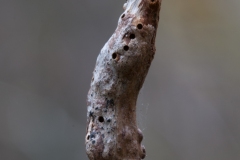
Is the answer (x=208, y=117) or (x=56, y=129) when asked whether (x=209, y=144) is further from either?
(x=56, y=129)

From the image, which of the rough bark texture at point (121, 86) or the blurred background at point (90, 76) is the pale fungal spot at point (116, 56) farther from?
the blurred background at point (90, 76)

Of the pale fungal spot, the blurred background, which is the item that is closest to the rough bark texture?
the pale fungal spot

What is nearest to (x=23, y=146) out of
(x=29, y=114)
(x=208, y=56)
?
(x=29, y=114)

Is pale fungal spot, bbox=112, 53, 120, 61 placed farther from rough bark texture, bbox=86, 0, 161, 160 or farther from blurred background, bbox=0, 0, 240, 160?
blurred background, bbox=0, 0, 240, 160

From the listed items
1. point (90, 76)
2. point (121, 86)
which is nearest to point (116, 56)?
point (121, 86)

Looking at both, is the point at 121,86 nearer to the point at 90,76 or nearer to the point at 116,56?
the point at 116,56

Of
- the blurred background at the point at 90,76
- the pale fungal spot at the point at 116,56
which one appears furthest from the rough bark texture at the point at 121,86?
the blurred background at the point at 90,76
